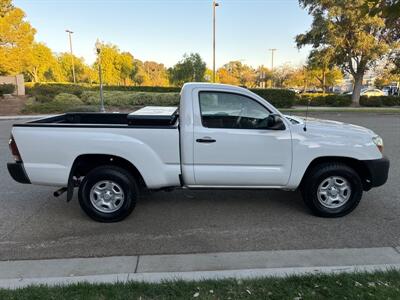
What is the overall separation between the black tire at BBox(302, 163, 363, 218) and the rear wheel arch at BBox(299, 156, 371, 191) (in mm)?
44

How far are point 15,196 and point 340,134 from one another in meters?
5.05

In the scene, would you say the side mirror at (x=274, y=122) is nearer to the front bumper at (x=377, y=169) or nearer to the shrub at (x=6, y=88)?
the front bumper at (x=377, y=169)

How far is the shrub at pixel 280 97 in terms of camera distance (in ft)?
85.8

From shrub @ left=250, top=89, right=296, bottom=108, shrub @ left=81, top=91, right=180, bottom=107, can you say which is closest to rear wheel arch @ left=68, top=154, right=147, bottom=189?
shrub @ left=81, top=91, right=180, bottom=107

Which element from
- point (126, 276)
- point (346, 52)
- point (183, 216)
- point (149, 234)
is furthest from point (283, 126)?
point (346, 52)

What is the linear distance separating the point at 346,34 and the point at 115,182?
2562cm

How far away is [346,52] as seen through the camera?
26109 mm

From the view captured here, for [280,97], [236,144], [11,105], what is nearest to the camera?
[236,144]

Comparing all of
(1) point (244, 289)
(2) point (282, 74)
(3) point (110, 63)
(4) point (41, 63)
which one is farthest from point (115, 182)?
(2) point (282, 74)

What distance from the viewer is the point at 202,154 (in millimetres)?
4406

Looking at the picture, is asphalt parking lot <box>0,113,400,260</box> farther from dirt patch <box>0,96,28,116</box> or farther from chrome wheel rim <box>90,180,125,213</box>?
dirt patch <box>0,96,28,116</box>

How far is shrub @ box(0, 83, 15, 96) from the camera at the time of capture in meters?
28.0

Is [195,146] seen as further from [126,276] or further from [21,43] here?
[21,43]

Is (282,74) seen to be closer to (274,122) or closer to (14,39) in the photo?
(14,39)
